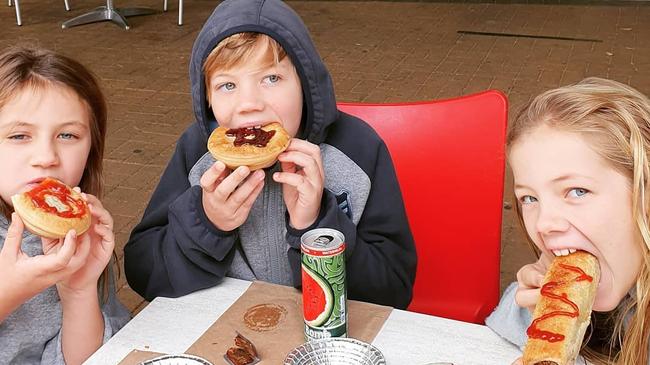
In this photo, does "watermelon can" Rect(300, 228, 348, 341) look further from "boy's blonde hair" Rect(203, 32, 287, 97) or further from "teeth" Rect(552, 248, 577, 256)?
"boy's blonde hair" Rect(203, 32, 287, 97)

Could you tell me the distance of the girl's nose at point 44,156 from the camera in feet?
6.70

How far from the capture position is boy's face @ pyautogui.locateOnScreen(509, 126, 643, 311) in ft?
5.84

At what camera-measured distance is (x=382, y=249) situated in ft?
7.89

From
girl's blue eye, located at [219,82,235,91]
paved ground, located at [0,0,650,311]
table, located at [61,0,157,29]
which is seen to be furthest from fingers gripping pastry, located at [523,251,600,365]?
table, located at [61,0,157,29]

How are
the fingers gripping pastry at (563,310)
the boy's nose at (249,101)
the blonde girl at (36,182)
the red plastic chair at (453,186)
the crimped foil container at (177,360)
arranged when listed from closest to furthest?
the fingers gripping pastry at (563,310), the crimped foil container at (177,360), the blonde girl at (36,182), the boy's nose at (249,101), the red plastic chair at (453,186)

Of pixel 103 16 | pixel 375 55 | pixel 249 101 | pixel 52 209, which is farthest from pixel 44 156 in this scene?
pixel 103 16

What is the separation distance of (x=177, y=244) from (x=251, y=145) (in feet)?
1.20

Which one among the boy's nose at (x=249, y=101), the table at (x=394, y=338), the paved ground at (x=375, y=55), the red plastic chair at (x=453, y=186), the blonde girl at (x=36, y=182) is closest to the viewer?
the table at (x=394, y=338)

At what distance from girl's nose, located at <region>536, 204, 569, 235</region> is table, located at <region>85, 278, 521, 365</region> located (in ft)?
0.99

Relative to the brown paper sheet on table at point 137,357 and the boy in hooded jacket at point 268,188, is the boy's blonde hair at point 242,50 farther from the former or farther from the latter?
the brown paper sheet on table at point 137,357

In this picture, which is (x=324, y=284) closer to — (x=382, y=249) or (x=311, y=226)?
(x=311, y=226)

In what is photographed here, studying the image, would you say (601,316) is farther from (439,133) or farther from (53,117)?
(53,117)

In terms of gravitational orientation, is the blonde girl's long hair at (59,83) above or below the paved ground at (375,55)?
above

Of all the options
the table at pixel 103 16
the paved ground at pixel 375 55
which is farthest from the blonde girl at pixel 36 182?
the table at pixel 103 16
